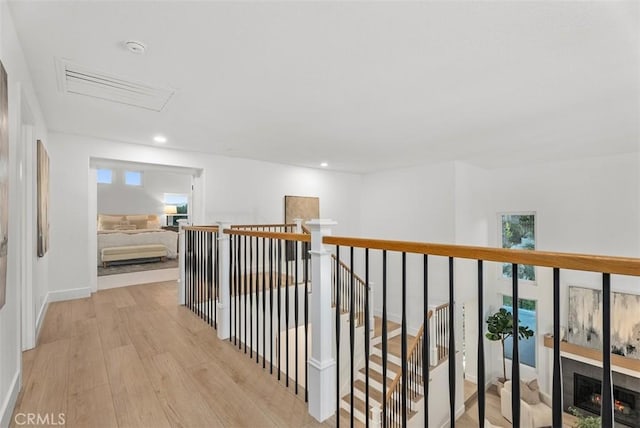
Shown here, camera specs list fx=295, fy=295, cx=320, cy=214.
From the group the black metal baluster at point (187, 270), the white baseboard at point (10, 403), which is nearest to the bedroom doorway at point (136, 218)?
the black metal baluster at point (187, 270)

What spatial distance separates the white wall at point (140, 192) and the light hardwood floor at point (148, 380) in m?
6.70

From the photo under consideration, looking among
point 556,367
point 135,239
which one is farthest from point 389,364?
point 135,239

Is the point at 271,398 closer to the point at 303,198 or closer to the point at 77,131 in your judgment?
the point at 77,131

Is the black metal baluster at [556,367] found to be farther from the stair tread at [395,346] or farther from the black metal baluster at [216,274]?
the stair tread at [395,346]


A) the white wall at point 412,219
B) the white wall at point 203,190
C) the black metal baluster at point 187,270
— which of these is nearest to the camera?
the black metal baluster at point 187,270

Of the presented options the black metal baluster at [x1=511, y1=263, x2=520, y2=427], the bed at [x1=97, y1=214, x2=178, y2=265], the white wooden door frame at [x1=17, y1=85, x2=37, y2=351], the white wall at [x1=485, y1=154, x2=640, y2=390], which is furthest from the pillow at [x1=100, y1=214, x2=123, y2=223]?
the black metal baluster at [x1=511, y1=263, x2=520, y2=427]

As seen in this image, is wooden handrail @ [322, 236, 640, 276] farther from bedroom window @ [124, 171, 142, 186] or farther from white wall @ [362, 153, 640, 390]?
bedroom window @ [124, 171, 142, 186]

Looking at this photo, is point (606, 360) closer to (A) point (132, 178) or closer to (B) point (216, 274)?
(B) point (216, 274)

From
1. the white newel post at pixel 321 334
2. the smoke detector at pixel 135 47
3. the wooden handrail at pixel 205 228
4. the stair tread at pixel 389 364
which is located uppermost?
the smoke detector at pixel 135 47

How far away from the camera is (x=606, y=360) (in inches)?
33.1

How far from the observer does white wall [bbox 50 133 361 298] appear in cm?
390

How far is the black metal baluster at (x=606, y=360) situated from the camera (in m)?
0.82

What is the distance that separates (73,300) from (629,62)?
6172 millimetres

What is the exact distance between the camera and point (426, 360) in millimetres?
1244
